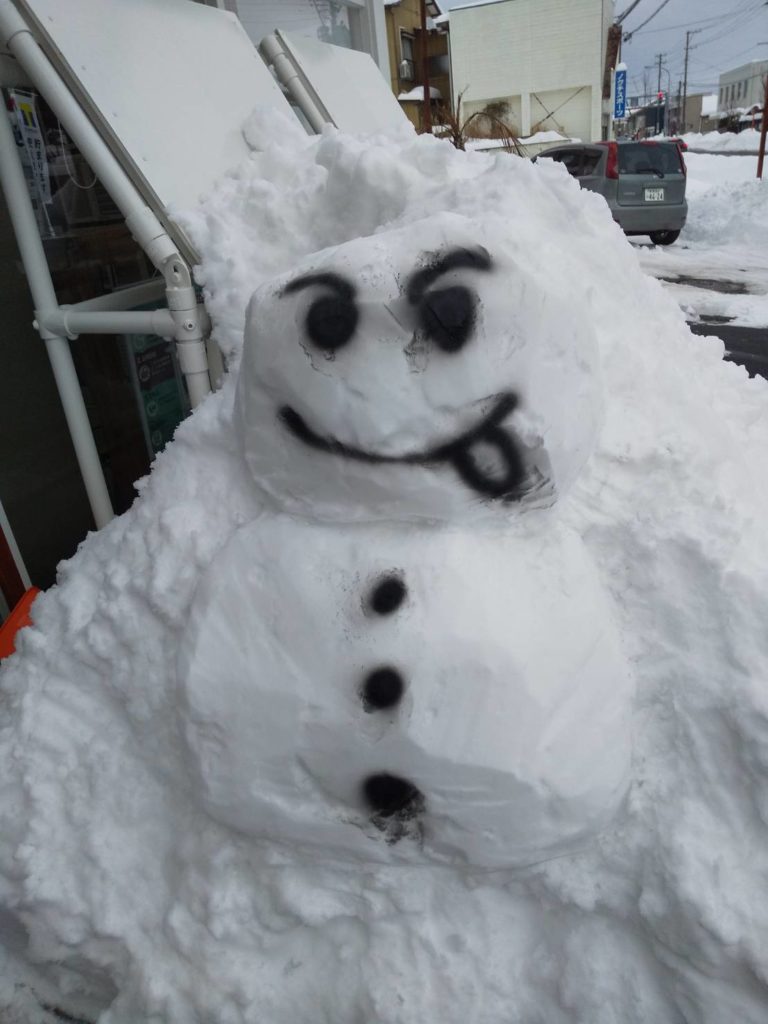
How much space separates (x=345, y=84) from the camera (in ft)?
12.3

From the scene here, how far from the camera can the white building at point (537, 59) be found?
26219 millimetres

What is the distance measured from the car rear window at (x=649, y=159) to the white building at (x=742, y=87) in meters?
40.6

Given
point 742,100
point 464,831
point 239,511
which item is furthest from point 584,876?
point 742,100

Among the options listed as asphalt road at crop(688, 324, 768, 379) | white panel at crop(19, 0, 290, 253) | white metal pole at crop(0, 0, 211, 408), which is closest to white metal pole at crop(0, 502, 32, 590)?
white metal pole at crop(0, 0, 211, 408)

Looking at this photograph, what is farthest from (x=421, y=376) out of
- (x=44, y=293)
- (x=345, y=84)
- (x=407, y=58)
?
(x=407, y=58)

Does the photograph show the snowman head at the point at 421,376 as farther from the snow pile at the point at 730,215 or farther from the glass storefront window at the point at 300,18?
the snow pile at the point at 730,215

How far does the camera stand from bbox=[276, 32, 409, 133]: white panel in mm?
3471

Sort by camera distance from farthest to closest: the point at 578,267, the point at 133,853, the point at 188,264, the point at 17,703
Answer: the point at 188,264 → the point at 578,267 → the point at 17,703 → the point at 133,853

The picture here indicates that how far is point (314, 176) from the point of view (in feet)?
7.14

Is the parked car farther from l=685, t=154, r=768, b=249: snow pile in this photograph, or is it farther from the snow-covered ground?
l=685, t=154, r=768, b=249: snow pile

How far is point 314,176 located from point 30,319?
129cm

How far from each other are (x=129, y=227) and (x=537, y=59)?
29527mm

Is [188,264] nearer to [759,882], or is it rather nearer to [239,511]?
[239,511]

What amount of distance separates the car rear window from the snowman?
→ 433 inches
